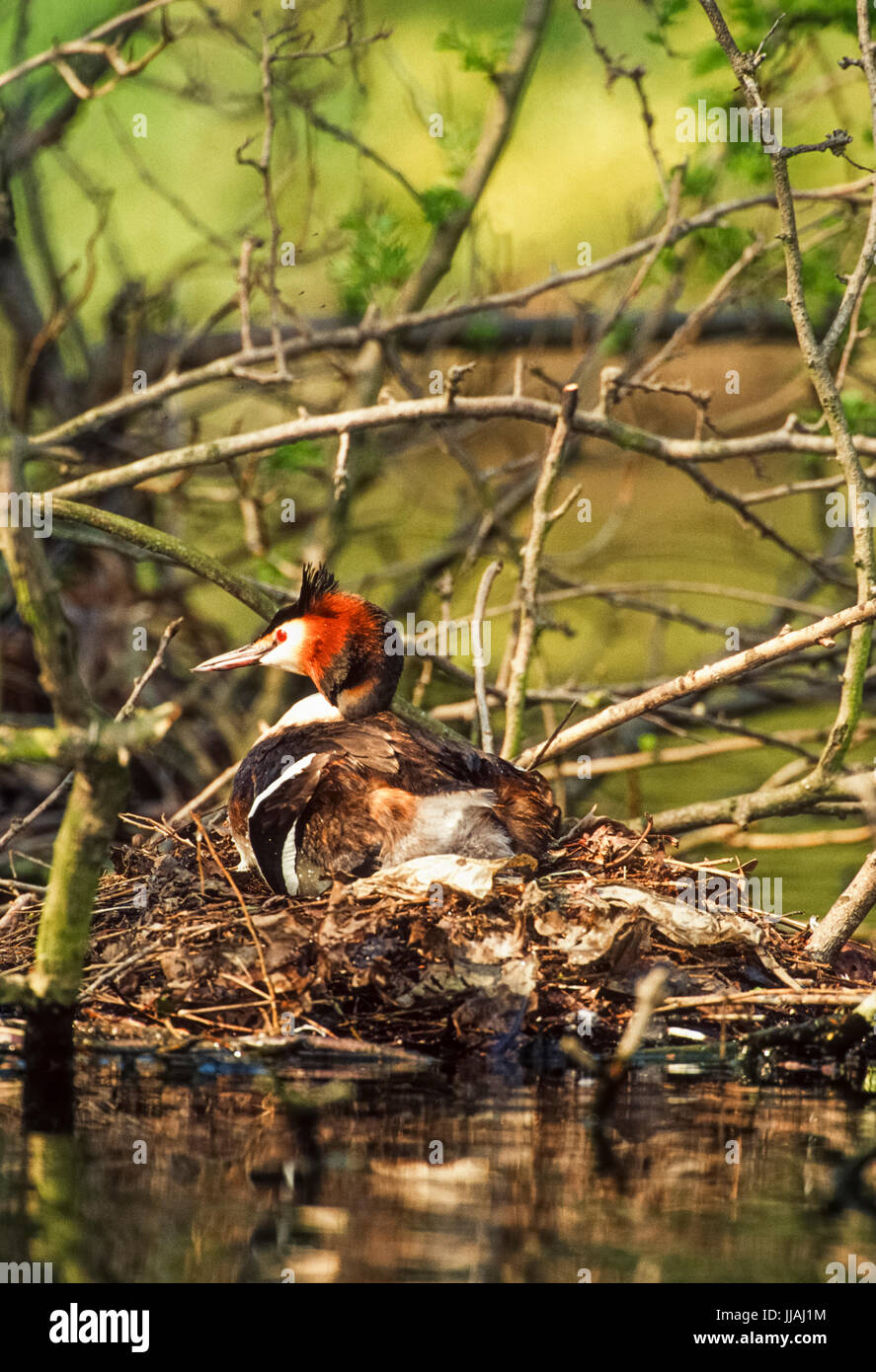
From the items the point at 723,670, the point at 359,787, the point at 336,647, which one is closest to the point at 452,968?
the point at 359,787

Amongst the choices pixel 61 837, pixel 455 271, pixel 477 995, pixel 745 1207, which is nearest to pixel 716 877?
pixel 477 995

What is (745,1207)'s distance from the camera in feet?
11.1

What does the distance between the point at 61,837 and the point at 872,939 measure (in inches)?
180

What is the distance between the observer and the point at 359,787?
499cm

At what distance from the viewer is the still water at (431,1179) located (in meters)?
3.07

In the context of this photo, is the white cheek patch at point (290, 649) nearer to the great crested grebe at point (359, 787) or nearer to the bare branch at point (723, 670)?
the great crested grebe at point (359, 787)

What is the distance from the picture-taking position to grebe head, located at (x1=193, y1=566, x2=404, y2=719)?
18.6 ft

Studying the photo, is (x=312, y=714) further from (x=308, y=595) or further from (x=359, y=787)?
(x=359, y=787)

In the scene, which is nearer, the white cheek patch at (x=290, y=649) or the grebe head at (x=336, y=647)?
the grebe head at (x=336, y=647)

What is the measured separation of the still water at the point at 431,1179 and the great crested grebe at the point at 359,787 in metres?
0.81

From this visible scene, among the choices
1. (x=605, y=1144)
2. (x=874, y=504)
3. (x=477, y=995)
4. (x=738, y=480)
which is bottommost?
(x=605, y=1144)

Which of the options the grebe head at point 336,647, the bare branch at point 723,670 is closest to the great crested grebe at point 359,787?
the grebe head at point 336,647

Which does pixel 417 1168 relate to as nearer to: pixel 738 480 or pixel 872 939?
pixel 872 939

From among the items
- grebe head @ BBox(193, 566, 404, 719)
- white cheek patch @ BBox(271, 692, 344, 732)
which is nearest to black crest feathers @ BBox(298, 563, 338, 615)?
grebe head @ BBox(193, 566, 404, 719)
